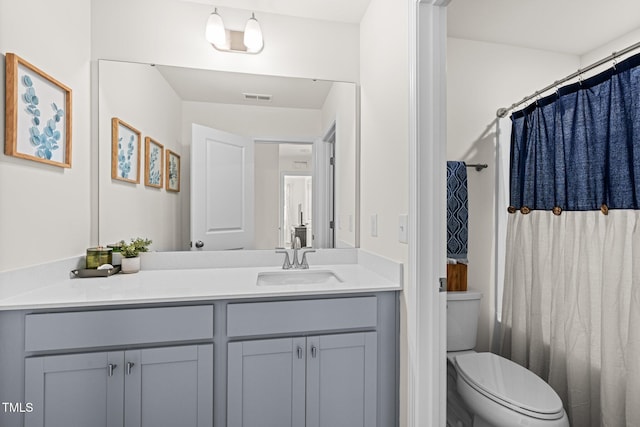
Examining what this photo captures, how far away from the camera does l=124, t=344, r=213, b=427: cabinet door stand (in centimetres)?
126

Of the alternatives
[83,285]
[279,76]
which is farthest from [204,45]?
[83,285]

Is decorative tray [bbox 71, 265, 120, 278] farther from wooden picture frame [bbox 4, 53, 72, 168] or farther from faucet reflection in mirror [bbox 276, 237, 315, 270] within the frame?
faucet reflection in mirror [bbox 276, 237, 315, 270]

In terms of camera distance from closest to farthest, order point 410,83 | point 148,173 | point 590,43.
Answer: point 410,83, point 148,173, point 590,43

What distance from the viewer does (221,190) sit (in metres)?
2.01

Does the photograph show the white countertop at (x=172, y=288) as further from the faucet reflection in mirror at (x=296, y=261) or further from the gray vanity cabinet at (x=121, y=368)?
the faucet reflection in mirror at (x=296, y=261)

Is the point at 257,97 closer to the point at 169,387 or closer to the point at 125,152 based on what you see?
the point at 125,152

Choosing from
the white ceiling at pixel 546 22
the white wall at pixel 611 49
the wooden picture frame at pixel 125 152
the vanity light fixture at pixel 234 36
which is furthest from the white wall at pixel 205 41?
the white wall at pixel 611 49

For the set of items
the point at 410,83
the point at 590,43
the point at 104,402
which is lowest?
the point at 104,402

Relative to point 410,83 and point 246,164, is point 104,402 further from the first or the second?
point 410,83

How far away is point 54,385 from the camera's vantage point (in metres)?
1.21

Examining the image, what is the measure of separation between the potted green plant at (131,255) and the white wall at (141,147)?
0.20ft

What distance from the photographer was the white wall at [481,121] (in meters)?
2.19

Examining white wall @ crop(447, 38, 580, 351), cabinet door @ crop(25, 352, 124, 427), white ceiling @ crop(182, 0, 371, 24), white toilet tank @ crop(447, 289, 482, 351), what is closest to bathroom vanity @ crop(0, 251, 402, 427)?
cabinet door @ crop(25, 352, 124, 427)

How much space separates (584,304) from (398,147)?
1.30 m
